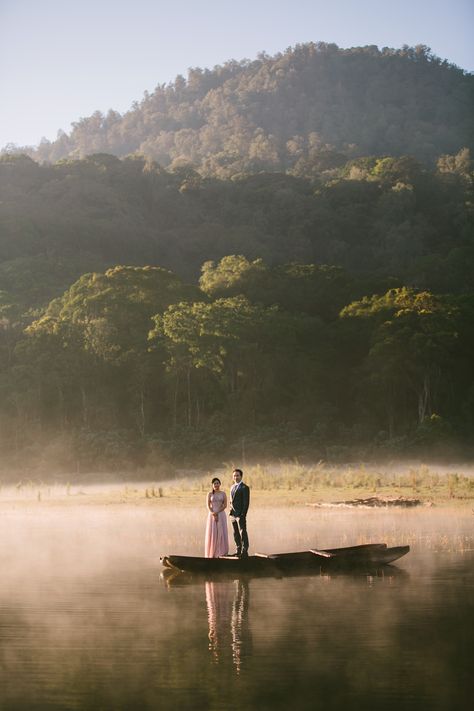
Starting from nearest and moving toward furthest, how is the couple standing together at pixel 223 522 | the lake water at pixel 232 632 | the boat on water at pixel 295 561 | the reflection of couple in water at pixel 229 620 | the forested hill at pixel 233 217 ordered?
1. the lake water at pixel 232 632
2. the reflection of couple in water at pixel 229 620
3. the boat on water at pixel 295 561
4. the couple standing together at pixel 223 522
5. the forested hill at pixel 233 217

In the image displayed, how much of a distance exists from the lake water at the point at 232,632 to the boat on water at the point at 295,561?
0.21m

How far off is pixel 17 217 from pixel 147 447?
1699 inches

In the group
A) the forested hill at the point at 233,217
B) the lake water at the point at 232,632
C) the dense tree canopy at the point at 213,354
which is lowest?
the lake water at the point at 232,632

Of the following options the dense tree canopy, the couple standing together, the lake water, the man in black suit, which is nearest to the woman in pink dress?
the couple standing together

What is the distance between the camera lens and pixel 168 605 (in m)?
15.9

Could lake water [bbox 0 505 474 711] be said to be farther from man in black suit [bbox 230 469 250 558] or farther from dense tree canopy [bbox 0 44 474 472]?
dense tree canopy [bbox 0 44 474 472]

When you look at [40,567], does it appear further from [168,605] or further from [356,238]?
[356,238]

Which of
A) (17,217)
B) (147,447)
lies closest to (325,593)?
(147,447)

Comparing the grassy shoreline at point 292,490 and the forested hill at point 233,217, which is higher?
the forested hill at point 233,217

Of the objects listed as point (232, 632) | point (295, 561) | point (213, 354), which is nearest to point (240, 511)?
point (295, 561)

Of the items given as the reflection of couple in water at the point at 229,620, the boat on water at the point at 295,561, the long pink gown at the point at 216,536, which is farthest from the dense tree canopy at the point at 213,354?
the reflection of couple in water at the point at 229,620

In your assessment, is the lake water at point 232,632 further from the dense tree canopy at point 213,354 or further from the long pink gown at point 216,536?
the dense tree canopy at point 213,354

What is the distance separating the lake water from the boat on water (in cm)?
21

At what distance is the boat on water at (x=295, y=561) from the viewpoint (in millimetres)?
18094
